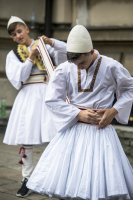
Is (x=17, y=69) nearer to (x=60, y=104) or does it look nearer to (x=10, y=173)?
(x=60, y=104)

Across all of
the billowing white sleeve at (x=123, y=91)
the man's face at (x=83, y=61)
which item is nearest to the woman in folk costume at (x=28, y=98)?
the billowing white sleeve at (x=123, y=91)

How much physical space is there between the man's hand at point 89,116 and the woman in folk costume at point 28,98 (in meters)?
1.16

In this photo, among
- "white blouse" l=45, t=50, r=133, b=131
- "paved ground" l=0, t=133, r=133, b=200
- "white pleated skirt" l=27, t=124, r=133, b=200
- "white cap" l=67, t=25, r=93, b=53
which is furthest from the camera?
"paved ground" l=0, t=133, r=133, b=200

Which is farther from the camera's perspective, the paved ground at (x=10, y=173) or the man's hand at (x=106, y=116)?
the paved ground at (x=10, y=173)

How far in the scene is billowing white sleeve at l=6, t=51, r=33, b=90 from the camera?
3895 mm

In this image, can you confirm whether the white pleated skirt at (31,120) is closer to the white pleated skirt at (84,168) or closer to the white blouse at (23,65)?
the white blouse at (23,65)

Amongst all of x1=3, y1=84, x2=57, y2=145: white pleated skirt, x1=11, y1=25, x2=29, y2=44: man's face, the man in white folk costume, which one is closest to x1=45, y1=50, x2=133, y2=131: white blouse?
the man in white folk costume

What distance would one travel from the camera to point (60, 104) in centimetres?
285

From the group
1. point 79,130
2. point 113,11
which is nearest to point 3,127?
point 113,11

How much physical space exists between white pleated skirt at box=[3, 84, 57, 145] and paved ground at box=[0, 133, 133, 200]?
546 millimetres

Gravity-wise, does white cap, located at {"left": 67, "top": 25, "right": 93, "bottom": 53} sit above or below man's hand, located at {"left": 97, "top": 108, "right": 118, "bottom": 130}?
above

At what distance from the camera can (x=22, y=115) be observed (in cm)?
402

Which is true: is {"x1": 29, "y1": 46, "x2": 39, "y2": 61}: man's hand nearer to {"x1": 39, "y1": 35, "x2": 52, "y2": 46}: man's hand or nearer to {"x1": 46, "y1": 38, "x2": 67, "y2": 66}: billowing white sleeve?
{"x1": 39, "y1": 35, "x2": 52, "y2": 46}: man's hand

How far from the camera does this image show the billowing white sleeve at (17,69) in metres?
3.89
